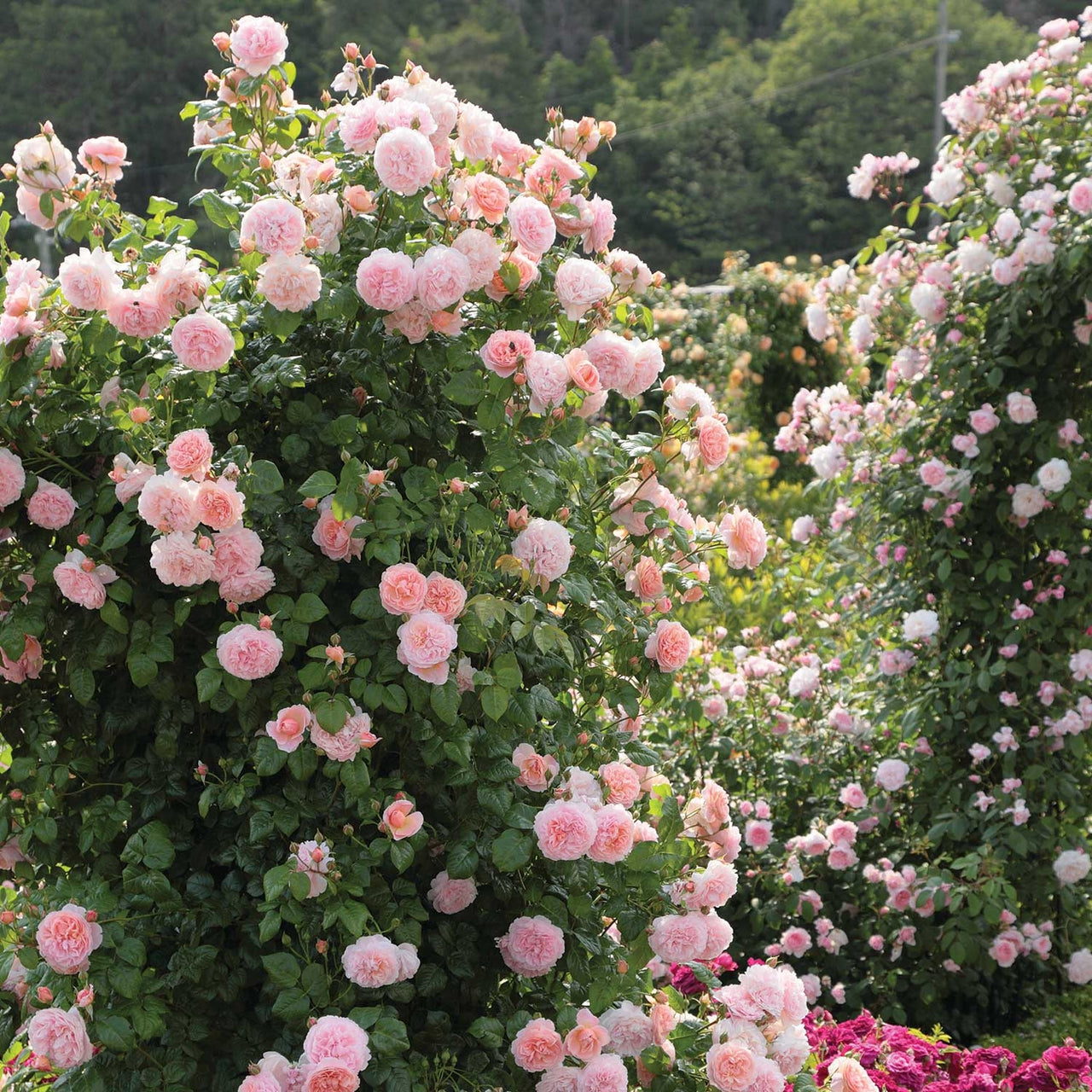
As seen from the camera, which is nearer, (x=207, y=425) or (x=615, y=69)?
(x=207, y=425)

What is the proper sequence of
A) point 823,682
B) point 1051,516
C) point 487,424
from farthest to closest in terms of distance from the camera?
point 823,682
point 1051,516
point 487,424

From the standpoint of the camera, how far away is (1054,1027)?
9.73ft

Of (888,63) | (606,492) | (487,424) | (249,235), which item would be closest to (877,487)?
(606,492)

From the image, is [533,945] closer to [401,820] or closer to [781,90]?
[401,820]

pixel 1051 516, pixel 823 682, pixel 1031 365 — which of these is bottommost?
pixel 823 682

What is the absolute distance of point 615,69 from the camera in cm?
3744

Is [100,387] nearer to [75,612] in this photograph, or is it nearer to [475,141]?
[75,612]

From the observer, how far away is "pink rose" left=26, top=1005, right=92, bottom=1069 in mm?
1522

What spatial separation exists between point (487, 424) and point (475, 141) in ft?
1.27

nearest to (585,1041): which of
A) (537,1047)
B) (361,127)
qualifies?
(537,1047)

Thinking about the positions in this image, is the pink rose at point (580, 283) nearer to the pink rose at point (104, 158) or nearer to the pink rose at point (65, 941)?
the pink rose at point (104, 158)

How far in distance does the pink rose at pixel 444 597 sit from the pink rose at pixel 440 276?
35cm

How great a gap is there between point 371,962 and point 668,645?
61 cm

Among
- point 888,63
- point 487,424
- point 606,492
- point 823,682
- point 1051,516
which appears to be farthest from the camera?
point 888,63
